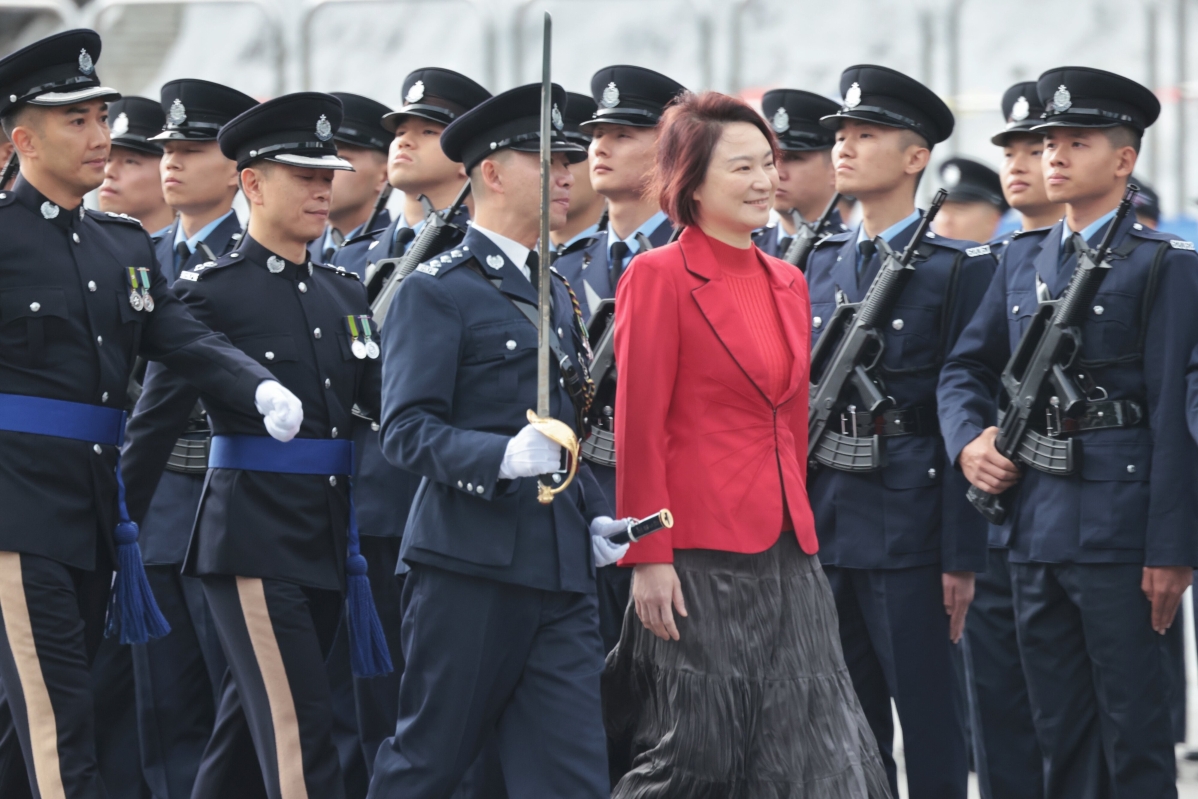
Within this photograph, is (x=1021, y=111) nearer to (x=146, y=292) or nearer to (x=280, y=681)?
(x=146, y=292)

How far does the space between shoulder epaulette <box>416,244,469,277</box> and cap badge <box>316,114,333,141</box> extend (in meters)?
0.91

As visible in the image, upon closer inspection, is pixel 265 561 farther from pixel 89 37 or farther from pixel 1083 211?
pixel 1083 211

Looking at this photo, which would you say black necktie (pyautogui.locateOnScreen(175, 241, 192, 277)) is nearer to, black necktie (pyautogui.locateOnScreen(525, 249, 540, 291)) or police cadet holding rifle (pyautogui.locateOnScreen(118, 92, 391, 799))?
police cadet holding rifle (pyautogui.locateOnScreen(118, 92, 391, 799))

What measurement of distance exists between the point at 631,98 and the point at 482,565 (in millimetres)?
2542

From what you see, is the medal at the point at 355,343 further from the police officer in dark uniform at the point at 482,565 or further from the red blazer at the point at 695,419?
the red blazer at the point at 695,419

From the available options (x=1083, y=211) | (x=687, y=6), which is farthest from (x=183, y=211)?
(x=687, y=6)

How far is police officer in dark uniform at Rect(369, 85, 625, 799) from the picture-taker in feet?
13.1

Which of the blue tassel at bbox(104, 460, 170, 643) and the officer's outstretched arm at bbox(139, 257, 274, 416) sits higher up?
the officer's outstretched arm at bbox(139, 257, 274, 416)

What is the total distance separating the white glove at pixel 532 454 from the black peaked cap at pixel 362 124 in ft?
11.4

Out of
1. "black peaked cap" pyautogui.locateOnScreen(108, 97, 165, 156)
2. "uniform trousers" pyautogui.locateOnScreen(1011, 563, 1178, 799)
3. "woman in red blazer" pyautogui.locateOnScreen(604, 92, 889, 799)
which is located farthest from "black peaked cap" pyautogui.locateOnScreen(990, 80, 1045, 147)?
"black peaked cap" pyautogui.locateOnScreen(108, 97, 165, 156)

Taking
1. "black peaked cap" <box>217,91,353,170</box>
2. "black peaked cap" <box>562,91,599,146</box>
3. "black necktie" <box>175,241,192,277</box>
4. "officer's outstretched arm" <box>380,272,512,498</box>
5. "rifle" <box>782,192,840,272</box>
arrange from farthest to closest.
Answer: "black peaked cap" <box>562,91,599,146</box>, "black necktie" <box>175,241,192,277</box>, "rifle" <box>782,192,840,272</box>, "black peaked cap" <box>217,91,353,170</box>, "officer's outstretched arm" <box>380,272,512,498</box>

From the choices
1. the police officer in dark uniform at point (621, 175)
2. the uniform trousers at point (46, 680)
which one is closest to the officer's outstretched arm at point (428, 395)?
the uniform trousers at point (46, 680)

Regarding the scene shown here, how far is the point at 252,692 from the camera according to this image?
4.50 meters

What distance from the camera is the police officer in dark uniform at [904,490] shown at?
16.7 feet
